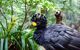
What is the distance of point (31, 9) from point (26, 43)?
53cm

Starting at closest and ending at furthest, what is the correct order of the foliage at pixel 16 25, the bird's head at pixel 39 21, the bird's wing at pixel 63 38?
the bird's wing at pixel 63 38 < the bird's head at pixel 39 21 < the foliage at pixel 16 25

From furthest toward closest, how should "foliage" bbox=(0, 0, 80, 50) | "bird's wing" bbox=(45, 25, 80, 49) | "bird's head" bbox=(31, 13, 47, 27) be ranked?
1. "foliage" bbox=(0, 0, 80, 50)
2. "bird's head" bbox=(31, 13, 47, 27)
3. "bird's wing" bbox=(45, 25, 80, 49)

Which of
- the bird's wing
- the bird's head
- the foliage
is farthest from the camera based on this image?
the foliage

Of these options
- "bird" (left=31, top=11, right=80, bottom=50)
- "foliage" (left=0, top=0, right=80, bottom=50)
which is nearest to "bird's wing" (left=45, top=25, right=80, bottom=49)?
"bird" (left=31, top=11, right=80, bottom=50)

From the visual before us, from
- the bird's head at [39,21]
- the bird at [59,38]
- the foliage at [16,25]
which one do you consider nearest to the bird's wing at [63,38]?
the bird at [59,38]

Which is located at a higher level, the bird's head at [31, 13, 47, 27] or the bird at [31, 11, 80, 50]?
the bird's head at [31, 13, 47, 27]

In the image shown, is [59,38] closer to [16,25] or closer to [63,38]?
[63,38]

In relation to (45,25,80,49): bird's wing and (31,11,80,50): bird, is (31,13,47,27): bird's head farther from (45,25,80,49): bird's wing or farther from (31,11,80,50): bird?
(45,25,80,49): bird's wing

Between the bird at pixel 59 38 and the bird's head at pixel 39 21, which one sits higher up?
the bird's head at pixel 39 21

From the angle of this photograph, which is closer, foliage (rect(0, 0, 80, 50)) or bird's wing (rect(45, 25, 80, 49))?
bird's wing (rect(45, 25, 80, 49))

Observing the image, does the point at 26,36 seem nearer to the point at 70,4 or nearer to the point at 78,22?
the point at 70,4

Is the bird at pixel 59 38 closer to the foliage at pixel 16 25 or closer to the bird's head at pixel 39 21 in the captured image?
the bird's head at pixel 39 21

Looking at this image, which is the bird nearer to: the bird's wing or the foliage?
the bird's wing

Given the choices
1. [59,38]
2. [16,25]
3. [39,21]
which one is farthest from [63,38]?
[16,25]
